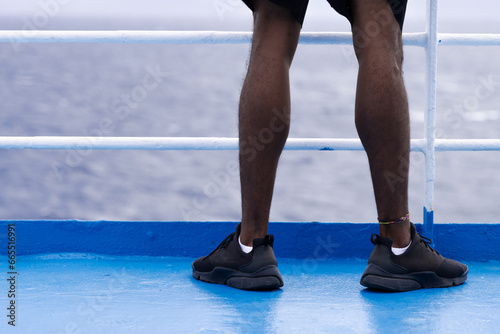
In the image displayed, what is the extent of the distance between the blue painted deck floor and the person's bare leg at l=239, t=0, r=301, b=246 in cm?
17

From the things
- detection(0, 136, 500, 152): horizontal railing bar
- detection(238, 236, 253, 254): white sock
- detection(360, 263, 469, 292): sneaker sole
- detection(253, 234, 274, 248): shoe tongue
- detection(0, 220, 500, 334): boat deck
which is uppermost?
detection(0, 136, 500, 152): horizontal railing bar

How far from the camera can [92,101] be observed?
994 cm

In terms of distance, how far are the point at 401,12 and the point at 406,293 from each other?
0.51 m

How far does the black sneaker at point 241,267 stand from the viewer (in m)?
1.17

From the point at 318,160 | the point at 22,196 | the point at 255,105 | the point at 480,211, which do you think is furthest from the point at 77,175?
the point at 255,105

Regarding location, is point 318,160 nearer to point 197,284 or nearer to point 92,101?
point 197,284

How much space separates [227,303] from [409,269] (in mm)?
352

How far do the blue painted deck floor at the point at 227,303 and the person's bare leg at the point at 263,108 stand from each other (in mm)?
168

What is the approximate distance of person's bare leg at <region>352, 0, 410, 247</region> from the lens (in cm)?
114

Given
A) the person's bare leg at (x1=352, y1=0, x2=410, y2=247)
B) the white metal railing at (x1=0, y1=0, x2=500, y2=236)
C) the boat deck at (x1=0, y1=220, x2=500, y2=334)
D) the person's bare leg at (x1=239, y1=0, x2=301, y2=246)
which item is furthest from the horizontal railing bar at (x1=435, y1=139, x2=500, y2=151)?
the person's bare leg at (x1=239, y1=0, x2=301, y2=246)

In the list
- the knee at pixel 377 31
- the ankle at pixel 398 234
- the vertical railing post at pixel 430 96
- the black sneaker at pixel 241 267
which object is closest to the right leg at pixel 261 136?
the black sneaker at pixel 241 267

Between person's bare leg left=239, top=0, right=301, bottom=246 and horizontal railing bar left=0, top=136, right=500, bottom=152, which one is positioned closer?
person's bare leg left=239, top=0, right=301, bottom=246

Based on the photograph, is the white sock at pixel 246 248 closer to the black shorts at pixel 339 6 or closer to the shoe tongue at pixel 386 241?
the shoe tongue at pixel 386 241

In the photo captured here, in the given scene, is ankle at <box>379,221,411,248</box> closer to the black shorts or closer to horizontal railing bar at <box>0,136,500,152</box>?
horizontal railing bar at <box>0,136,500,152</box>
